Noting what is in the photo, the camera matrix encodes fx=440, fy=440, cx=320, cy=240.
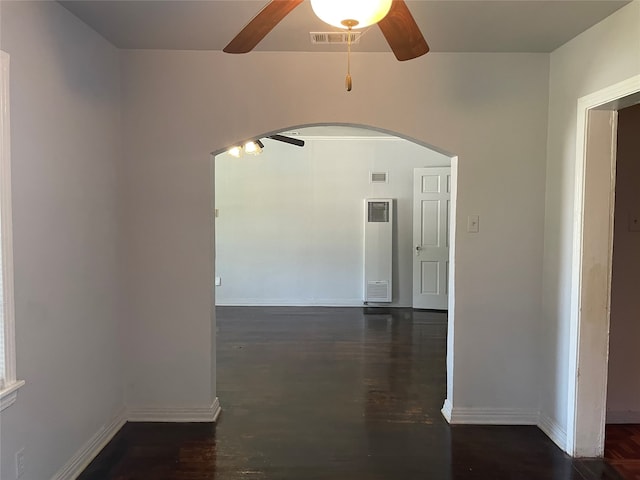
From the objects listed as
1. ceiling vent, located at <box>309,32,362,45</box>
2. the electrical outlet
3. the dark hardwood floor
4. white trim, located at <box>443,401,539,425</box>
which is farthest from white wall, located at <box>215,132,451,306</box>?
the electrical outlet

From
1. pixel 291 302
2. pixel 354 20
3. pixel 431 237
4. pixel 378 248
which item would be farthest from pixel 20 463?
pixel 431 237

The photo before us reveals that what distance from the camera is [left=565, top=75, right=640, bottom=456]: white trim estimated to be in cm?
255

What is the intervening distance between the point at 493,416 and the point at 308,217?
13.8ft

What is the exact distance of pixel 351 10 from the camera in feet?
4.24

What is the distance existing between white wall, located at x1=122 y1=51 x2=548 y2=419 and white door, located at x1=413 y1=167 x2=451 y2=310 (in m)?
3.37

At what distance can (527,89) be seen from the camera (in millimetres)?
2949

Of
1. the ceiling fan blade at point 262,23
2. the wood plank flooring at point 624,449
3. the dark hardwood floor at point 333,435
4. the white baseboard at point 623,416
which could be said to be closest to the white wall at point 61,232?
the dark hardwood floor at point 333,435

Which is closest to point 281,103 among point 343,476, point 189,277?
point 189,277

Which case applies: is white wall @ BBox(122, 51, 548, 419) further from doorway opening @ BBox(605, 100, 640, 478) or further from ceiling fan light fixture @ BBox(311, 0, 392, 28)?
ceiling fan light fixture @ BBox(311, 0, 392, 28)

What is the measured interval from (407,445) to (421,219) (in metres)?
4.10

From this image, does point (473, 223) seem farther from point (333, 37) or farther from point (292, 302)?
point (292, 302)

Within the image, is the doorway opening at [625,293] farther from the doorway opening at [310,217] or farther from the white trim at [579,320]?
the doorway opening at [310,217]

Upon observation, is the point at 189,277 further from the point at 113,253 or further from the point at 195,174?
the point at 195,174

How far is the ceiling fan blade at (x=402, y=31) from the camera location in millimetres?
1500
